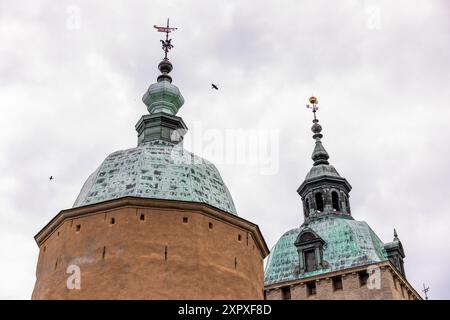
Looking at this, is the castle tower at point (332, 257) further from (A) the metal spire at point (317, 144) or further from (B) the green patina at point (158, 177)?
(B) the green patina at point (158, 177)

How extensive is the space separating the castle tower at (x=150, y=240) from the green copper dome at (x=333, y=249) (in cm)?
2459

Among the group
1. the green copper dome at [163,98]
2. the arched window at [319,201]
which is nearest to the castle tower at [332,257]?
the arched window at [319,201]

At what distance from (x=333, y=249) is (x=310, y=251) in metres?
1.55

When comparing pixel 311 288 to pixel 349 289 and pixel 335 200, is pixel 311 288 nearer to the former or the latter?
pixel 349 289

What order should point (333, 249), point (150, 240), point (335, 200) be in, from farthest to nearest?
point (335, 200), point (333, 249), point (150, 240)

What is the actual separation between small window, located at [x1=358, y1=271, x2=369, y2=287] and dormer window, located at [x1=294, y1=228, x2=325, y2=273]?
3036 mm

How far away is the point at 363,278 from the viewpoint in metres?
41.5

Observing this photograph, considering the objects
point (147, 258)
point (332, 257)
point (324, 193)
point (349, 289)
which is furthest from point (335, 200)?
point (147, 258)

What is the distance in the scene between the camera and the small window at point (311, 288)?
141 ft

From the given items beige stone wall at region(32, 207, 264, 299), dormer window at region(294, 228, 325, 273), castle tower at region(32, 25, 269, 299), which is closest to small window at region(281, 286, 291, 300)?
dormer window at region(294, 228, 325, 273)

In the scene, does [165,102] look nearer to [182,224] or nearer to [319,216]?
[182,224]

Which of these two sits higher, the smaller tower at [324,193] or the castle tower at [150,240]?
the smaller tower at [324,193]

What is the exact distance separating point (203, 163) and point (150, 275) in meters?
5.16
